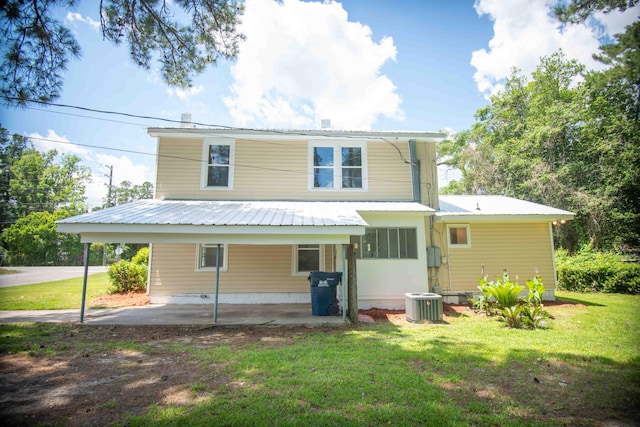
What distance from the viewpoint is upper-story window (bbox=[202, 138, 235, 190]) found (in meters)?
10.7

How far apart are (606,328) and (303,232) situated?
7.27 metres

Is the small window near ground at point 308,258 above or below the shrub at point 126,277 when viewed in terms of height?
above

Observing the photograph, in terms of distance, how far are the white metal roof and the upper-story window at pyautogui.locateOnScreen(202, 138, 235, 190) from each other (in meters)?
7.46

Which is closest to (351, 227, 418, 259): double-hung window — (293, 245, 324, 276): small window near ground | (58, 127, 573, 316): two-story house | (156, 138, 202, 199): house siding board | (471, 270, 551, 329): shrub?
(58, 127, 573, 316): two-story house

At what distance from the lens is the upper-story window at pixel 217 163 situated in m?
10.7

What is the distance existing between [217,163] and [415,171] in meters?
7.20

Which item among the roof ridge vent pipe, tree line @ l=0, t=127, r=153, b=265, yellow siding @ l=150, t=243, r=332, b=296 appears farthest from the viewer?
tree line @ l=0, t=127, r=153, b=265

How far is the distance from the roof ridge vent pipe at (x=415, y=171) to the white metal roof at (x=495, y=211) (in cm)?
94

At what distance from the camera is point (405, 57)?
27.6 ft

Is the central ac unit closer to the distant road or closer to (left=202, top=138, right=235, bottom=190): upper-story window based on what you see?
(left=202, top=138, right=235, bottom=190): upper-story window

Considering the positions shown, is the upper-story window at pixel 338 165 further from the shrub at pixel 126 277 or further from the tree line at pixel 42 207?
the tree line at pixel 42 207

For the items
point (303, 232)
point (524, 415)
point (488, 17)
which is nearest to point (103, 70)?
point (303, 232)

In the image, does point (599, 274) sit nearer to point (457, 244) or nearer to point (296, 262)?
point (457, 244)

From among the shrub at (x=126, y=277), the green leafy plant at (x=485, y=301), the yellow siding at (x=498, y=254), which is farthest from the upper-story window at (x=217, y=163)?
the green leafy plant at (x=485, y=301)
